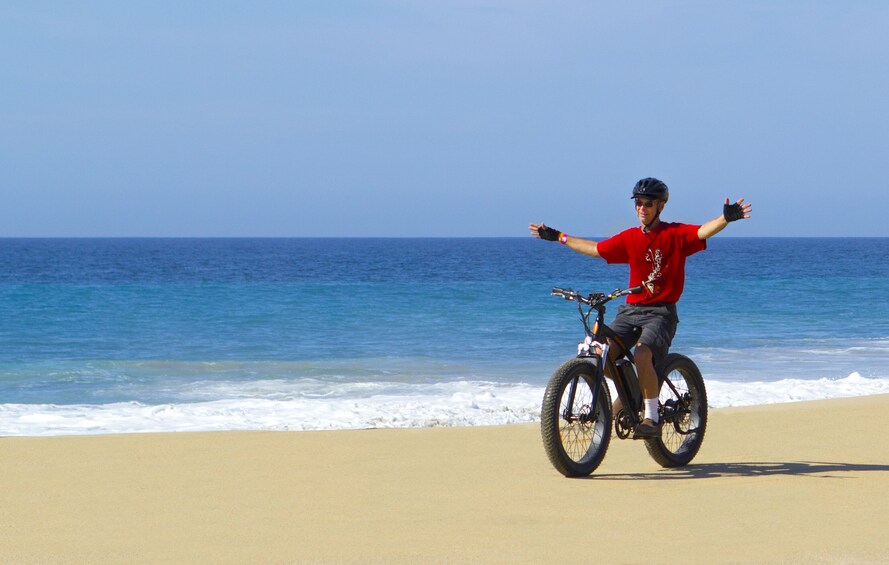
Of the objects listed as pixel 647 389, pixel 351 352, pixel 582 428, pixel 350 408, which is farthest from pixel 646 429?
pixel 351 352

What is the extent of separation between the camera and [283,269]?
2539 inches

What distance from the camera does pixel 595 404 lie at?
253 inches

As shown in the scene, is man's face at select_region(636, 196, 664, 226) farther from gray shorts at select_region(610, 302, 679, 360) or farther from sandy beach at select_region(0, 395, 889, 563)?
sandy beach at select_region(0, 395, 889, 563)

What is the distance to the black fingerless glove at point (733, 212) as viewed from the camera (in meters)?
6.12

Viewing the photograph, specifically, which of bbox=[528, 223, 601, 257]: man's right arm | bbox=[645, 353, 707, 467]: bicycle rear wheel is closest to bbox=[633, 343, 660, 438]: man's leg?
bbox=[645, 353, 707, 467]: bicycle rear wheel

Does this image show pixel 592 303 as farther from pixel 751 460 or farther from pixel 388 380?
pixel 388 380

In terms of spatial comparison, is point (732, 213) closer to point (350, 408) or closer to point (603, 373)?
point (603, 373)

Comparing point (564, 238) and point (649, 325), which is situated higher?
point (564, 238)

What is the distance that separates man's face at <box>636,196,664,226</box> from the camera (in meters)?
6.68

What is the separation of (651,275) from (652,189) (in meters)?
0.53

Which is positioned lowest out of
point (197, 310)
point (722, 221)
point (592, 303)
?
point (197, 310)

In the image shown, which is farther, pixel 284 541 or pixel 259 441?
pixel 259 441

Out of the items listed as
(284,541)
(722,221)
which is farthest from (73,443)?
(722,221)

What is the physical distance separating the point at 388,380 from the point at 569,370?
9046 millimetres
